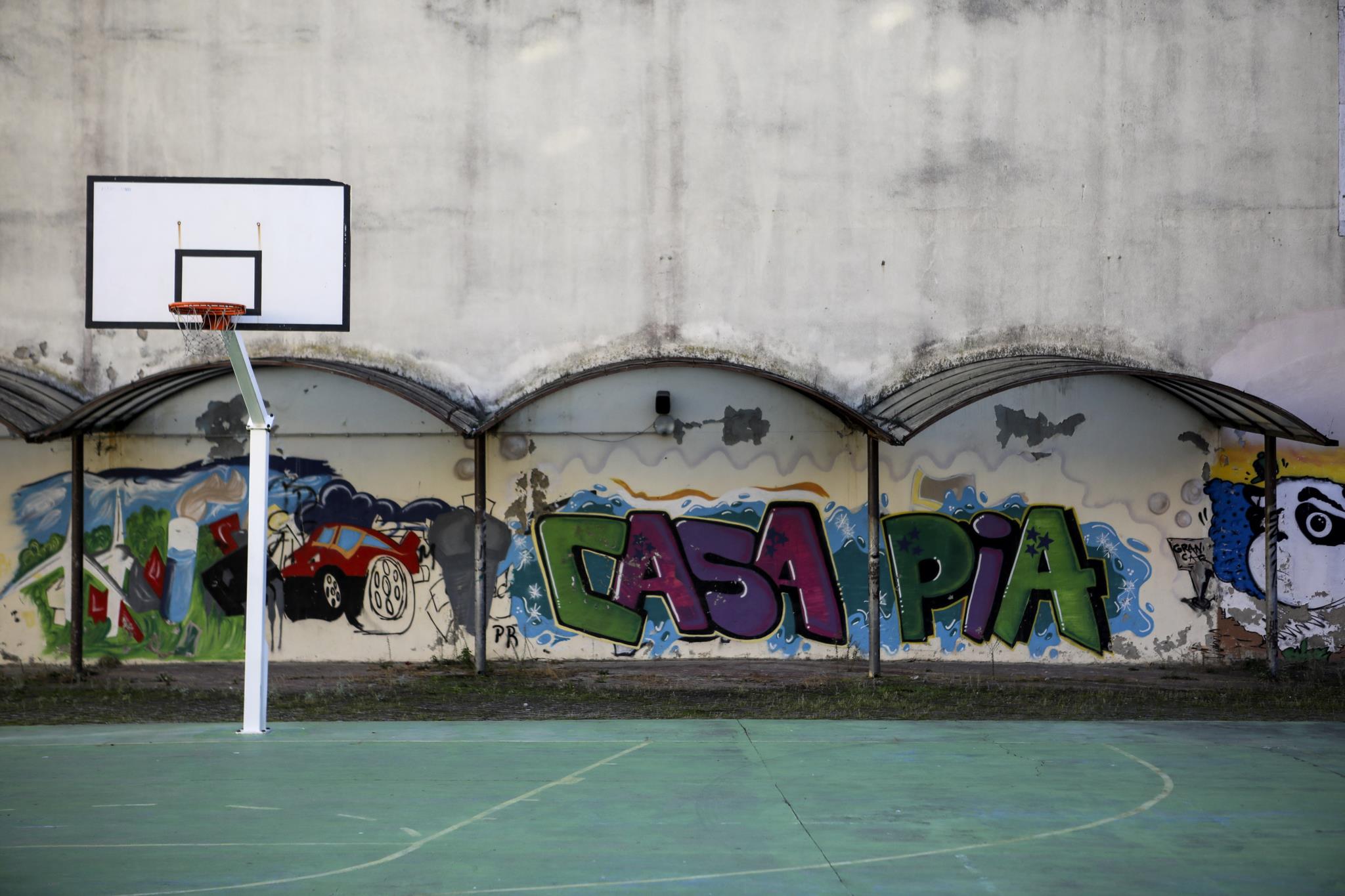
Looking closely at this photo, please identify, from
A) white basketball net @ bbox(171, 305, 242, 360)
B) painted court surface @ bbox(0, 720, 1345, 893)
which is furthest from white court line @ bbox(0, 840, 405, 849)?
white basketball net @ bbox(171, 305, 242, 360)

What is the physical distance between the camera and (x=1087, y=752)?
10094 mm

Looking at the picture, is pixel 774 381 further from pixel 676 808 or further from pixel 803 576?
pixel 676 808

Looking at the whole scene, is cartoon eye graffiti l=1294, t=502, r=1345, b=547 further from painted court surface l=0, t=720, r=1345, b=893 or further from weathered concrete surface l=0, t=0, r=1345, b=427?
painted court surface l=0, t=720, r=1345, b=893

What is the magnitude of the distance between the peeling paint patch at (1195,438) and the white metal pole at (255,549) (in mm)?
10857

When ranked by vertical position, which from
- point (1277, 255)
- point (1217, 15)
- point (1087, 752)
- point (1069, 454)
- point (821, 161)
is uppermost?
point (1217, 15)

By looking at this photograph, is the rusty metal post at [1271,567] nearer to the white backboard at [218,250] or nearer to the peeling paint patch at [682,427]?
the peeling paint patch at [682,427]

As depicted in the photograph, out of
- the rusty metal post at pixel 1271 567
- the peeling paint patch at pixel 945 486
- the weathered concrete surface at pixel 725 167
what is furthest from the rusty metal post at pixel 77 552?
the rusty metal post at pixel 1271 567

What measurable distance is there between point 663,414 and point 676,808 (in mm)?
7616

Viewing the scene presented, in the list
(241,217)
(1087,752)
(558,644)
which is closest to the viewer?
(1087,752)

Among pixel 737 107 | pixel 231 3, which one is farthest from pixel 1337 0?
pixel 231 3

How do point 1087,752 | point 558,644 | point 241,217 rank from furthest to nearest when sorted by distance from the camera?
point 558,644 < point 241,217 < point 1087,752

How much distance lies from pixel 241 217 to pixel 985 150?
29.3 ft

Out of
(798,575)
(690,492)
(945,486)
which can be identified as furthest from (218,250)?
(945,486)

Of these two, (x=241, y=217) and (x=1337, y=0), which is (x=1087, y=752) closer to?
(x=241, y=217)
